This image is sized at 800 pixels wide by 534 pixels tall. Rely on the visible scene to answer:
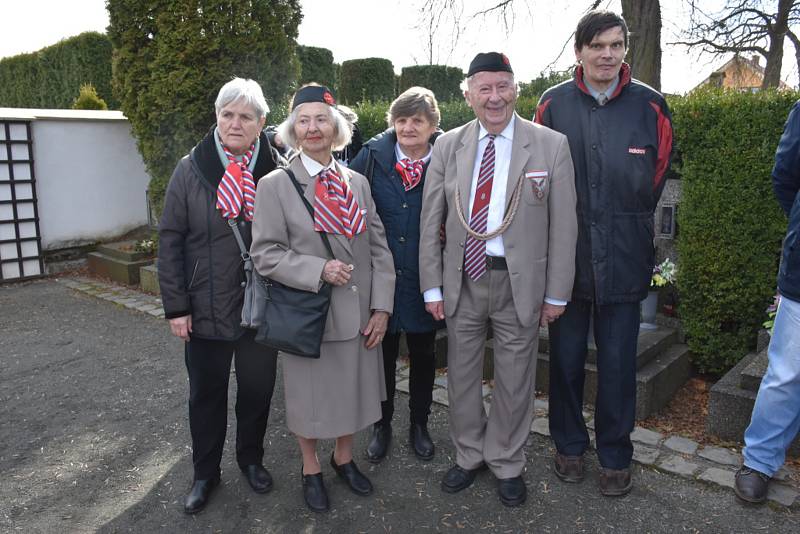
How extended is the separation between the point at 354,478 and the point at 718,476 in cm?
190

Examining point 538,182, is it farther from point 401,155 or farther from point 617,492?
point 617,492

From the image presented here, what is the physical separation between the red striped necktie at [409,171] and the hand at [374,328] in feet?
2.35

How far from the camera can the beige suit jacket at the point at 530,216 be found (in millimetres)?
2939

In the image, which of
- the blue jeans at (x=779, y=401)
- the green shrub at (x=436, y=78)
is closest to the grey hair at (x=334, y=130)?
the blue jeans at (x=779, y=401)

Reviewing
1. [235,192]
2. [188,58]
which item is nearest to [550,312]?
[235,192]

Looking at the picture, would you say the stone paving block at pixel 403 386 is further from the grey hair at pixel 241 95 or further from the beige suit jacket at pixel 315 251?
the grey hair at pixel 241 95

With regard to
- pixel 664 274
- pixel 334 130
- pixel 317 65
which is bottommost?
pixel 664 274

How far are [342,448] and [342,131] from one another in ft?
5.24

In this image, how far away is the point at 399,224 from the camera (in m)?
3.37

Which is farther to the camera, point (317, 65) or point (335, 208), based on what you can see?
point (317, 65)

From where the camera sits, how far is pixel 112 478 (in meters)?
3.46

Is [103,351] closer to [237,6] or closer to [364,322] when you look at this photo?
[364,322]

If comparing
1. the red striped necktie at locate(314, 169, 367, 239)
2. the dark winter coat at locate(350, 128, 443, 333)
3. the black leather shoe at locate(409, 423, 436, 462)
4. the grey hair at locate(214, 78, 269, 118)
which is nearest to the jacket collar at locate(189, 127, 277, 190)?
the grey hair at locate(214, 78, 269, 118)

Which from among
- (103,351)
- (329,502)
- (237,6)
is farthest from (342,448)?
(237,6)
